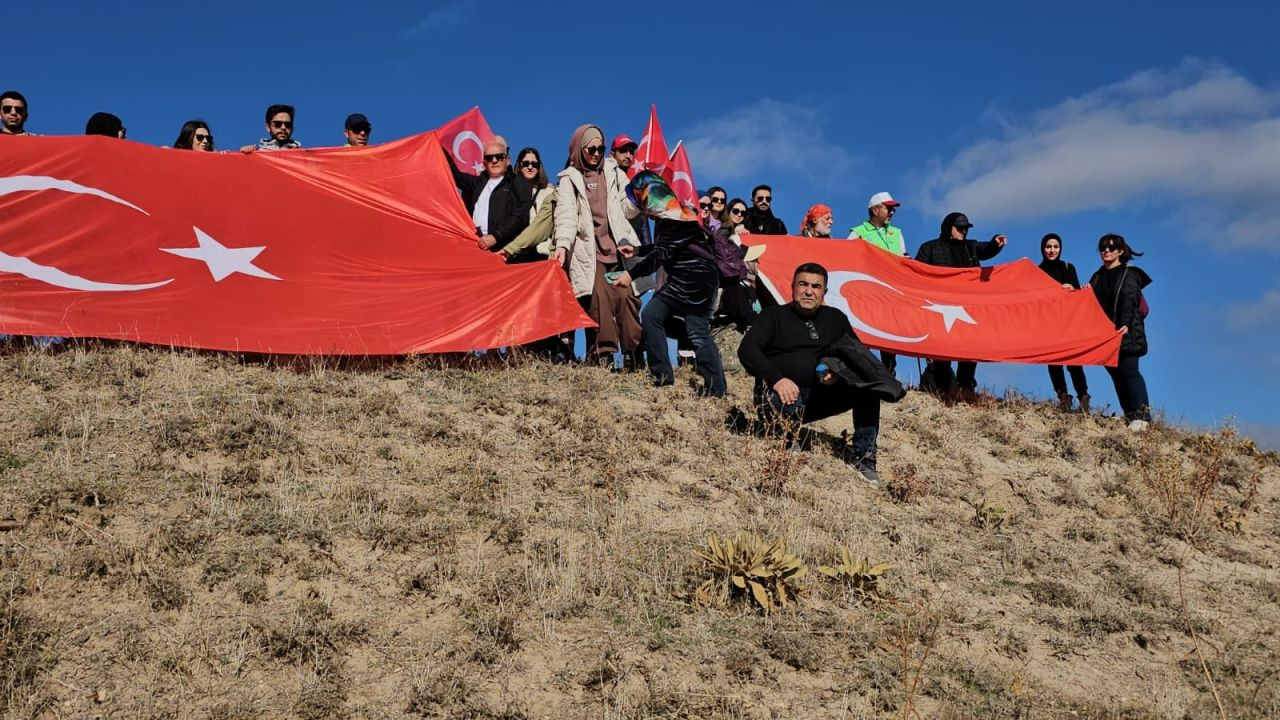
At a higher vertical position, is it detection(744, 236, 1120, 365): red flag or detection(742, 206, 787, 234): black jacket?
detection(742, 206, 787, 234): black jacket

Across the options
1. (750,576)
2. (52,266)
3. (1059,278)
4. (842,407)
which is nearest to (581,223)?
(842,407)

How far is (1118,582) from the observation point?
308 inches

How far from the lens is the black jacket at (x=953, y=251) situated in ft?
45.3

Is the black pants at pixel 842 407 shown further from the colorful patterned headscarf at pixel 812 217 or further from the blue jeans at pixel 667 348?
the colorful patterned headscarf at pixel 812 217

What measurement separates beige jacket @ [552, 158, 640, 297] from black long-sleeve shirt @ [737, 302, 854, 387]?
2261 mm

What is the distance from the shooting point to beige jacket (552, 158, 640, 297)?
10805 millimetres

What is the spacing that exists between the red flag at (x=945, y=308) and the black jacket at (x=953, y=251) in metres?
0.22

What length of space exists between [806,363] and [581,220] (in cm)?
313

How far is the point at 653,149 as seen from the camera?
1524cm

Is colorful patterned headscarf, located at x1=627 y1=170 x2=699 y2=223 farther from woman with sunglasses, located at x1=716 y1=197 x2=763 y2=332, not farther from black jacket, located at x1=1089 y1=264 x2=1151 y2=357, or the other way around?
black jacket, located at x1=1089 y1=264 x2=1151 y2=357

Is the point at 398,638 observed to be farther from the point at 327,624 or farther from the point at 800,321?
the point at 800,321

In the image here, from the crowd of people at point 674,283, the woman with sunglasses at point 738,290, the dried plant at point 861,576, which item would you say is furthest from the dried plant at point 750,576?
the woman with sunglasses at point 738,290

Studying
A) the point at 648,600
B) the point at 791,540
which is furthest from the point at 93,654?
the point at 791,540

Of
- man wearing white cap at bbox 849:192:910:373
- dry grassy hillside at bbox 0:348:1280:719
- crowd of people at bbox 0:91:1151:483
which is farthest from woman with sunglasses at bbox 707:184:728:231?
dry grassy hillside at bbox 0:348:1280:719
